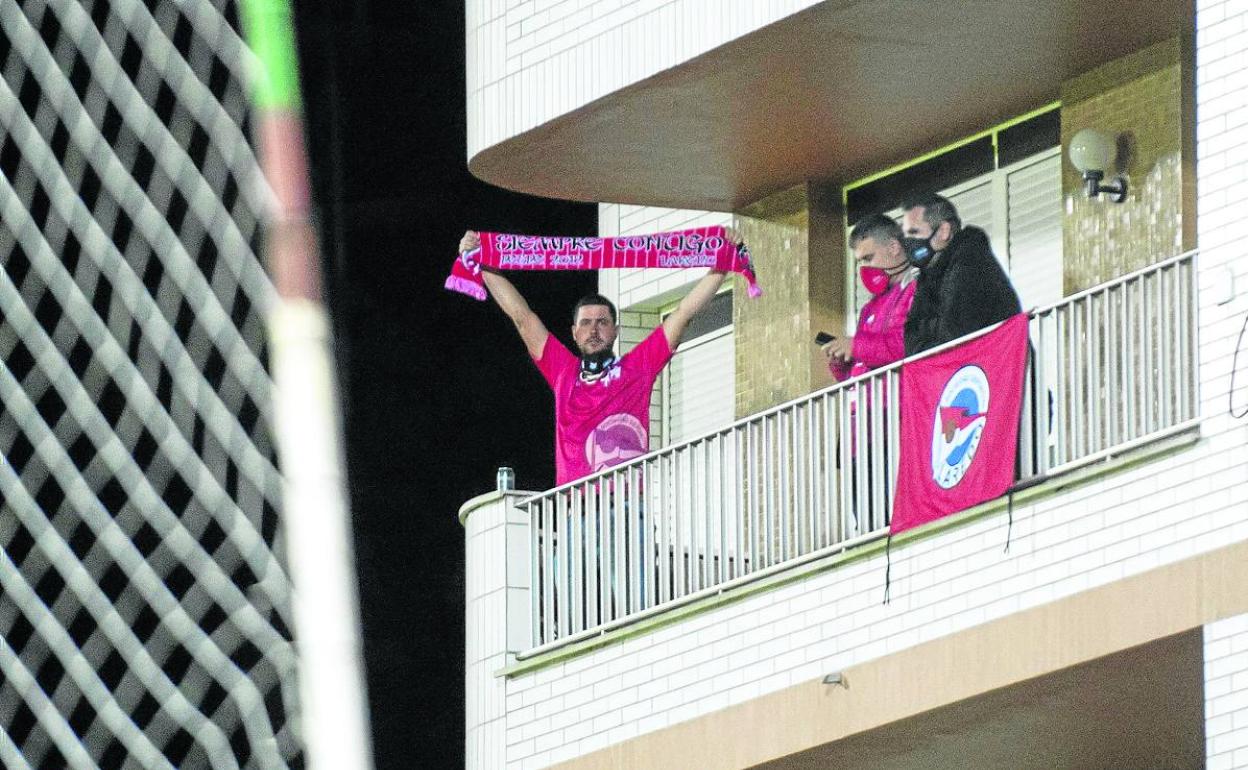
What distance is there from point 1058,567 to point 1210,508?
104 centimetres

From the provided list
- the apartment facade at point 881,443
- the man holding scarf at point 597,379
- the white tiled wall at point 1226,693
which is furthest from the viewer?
the man holding scarf at point 597,379

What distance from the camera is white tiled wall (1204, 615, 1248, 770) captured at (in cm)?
1396

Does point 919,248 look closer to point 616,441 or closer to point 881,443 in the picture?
point 881,443

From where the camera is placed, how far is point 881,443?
16.4 metres

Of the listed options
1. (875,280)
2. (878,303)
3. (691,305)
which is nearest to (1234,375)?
(878,303)

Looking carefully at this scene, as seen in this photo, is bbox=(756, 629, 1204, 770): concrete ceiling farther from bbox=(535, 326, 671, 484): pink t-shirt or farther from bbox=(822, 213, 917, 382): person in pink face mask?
bbox=(535, 326, 671, 484): pink t-shirt

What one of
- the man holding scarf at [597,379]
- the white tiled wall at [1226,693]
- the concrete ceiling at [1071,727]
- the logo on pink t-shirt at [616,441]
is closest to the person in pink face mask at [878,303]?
the man holding scarf at [597,379]

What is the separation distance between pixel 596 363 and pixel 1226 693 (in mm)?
4911

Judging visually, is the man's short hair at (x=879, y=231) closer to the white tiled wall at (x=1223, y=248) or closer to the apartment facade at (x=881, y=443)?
the apartment facade at (x=881, y=443)

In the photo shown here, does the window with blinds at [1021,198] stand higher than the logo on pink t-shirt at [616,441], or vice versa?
the window with blinds at [1021,198]

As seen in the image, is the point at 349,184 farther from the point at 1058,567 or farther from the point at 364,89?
the point at 1058,567

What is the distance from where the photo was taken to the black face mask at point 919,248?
16.3 metres

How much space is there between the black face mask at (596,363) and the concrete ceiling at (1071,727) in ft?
8.05

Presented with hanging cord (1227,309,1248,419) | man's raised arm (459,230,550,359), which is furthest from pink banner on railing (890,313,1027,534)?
man's raised arm (459,230,550,359)
